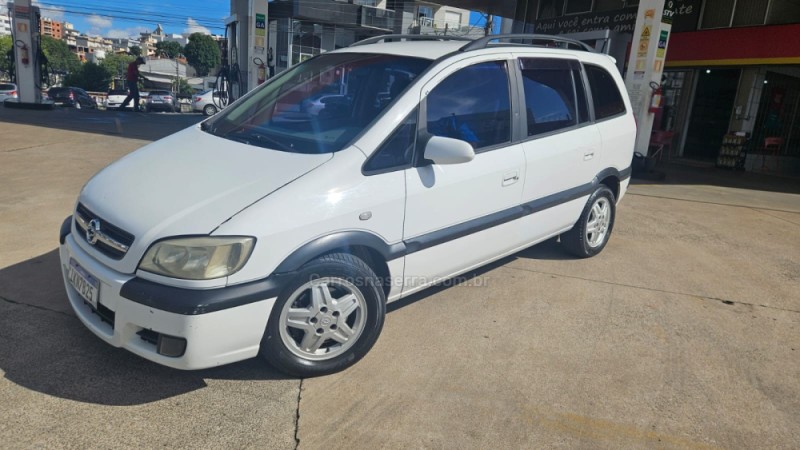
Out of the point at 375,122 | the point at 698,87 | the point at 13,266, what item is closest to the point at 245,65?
the point at 698,87

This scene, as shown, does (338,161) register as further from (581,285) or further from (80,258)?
(581,285)

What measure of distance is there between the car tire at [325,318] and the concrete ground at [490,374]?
12 centimetres

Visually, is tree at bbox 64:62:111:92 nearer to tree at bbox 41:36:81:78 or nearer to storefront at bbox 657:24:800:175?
tree at bbox 41:36:81:78

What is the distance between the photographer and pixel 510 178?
3664 mm

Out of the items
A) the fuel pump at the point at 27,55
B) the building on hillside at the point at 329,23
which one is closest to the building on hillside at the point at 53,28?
the building on hillside at the point at 329,23

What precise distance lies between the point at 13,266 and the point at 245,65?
16.3 metres

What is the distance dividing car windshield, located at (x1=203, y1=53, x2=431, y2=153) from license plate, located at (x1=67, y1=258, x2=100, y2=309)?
113 cm

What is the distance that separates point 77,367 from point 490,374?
2.16 metres

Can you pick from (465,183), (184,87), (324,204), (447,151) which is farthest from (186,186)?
(184,87)

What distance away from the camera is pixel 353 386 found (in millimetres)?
2822

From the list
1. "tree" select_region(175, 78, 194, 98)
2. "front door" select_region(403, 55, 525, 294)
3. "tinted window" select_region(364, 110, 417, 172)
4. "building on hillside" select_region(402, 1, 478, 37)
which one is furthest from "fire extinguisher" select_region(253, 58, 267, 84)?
"tree" select_region(175, 78, 194, 98)

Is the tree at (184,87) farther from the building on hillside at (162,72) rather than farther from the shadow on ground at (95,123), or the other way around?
the shadow on ground at (95,123)

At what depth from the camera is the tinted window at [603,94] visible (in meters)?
4.58

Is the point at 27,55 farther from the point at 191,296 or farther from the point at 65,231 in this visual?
the point at 191,296
